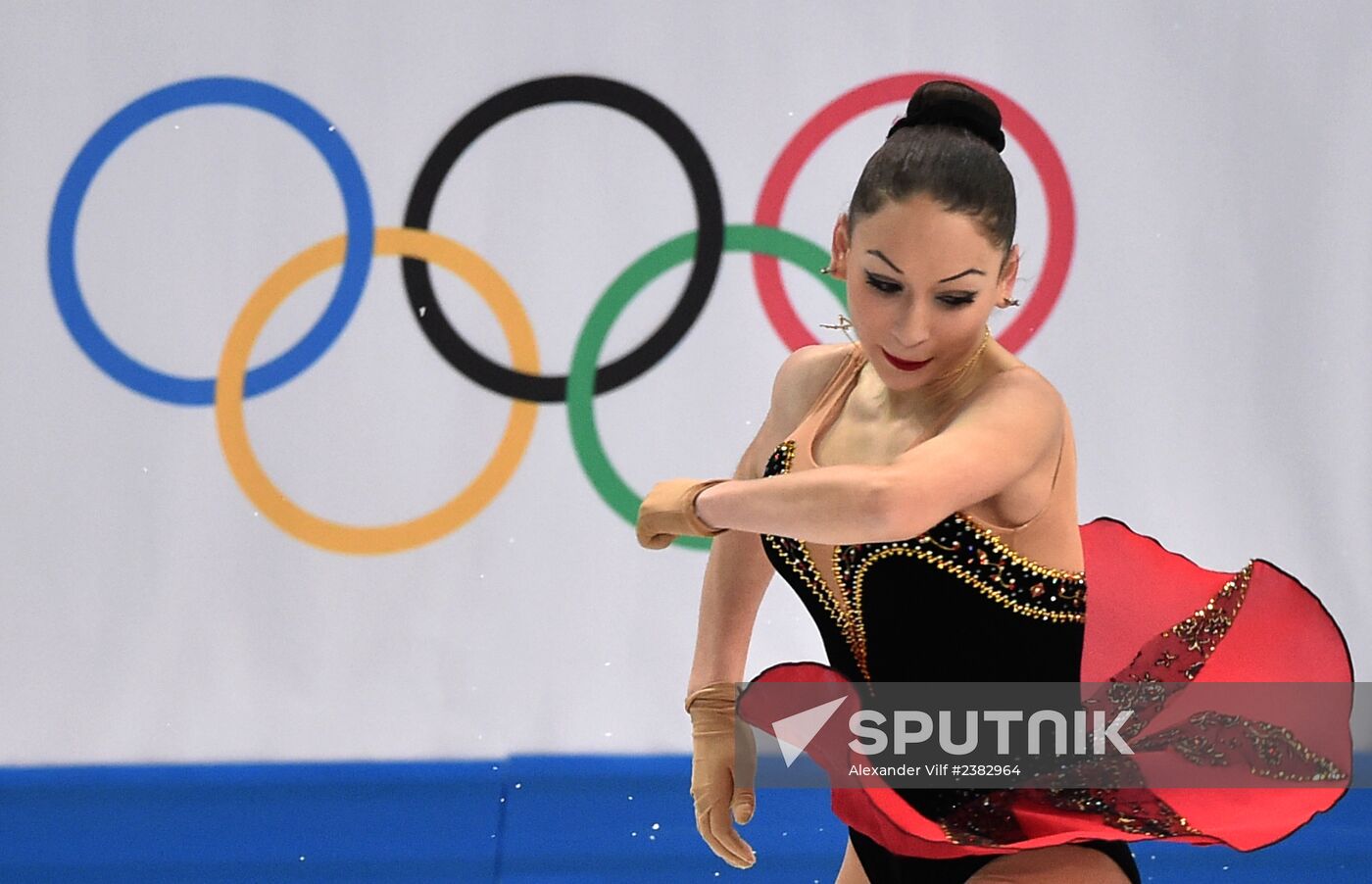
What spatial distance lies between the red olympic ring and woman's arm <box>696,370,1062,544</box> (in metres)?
1.98

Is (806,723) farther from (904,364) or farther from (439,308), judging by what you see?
(439,308)

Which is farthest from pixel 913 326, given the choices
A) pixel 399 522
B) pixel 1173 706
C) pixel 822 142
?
pixel 399 522

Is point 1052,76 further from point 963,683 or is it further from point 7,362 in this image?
point 7,362

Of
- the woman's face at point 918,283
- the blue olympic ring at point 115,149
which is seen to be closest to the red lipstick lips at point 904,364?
the woman's face at point 918,283

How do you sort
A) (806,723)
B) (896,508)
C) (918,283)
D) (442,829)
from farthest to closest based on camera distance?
(442,829), (806,723), (918,283), (896,508)

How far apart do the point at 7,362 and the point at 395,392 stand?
2.99 ft

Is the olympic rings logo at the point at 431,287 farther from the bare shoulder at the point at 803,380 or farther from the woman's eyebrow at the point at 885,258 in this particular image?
the woman's eyebrow at the point at 885,258

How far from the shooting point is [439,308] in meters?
3.52

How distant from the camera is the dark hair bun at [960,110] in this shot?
5.18 feet

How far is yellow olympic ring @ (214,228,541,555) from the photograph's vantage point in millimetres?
3518

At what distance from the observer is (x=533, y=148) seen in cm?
351

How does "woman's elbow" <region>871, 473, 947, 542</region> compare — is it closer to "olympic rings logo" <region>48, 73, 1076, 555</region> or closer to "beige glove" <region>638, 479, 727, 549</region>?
"beige glove" <region>638, 479, 727, 549</region>

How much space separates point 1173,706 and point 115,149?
2796 mm

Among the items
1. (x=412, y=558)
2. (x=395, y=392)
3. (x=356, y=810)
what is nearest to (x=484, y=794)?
(x=356, y=810)
